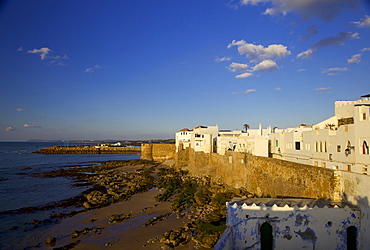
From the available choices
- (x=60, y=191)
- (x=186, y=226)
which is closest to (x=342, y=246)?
(x=186, y=226)

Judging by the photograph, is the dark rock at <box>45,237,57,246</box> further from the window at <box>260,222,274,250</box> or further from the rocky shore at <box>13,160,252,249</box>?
the window at <box>260,222,274,250</box>

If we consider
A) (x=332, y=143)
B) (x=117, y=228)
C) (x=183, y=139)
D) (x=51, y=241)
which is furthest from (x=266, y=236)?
(x=183, y=139)

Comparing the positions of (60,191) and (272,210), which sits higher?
(272,210)

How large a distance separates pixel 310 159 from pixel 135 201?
1461cm

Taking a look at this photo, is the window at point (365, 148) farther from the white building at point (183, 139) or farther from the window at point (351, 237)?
the white building at point (183, 139)

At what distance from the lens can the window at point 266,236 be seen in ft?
30.7

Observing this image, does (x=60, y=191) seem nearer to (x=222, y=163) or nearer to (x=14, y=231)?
(x=14, y=231)

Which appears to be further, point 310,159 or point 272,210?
point 310,159

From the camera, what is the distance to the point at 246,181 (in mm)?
19875

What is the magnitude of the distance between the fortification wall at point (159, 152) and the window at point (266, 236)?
39634 mm

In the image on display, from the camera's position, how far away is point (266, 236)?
9.38m

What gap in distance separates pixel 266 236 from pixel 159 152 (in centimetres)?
4219

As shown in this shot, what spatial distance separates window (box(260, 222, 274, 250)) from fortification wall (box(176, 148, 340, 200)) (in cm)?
325

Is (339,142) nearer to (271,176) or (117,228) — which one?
(271,176)
